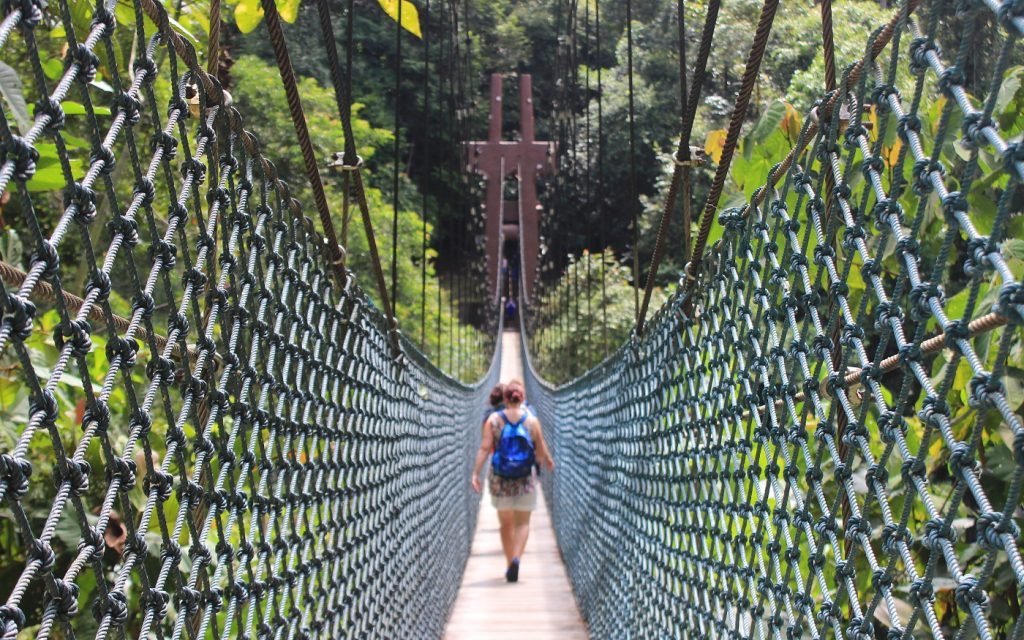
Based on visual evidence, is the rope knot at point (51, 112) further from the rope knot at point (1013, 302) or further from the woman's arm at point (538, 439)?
the woman's arm at point (538, 439)

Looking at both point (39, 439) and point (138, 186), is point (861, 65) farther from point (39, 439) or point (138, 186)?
point (39, 439)

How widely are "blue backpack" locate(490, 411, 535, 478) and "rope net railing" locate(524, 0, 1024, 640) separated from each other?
1.31m

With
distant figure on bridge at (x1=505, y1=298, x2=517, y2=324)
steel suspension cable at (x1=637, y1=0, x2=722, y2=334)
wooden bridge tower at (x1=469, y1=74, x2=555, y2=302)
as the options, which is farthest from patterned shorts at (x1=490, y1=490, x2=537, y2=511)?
distant figure on bridge at (x1=505, y1=298, x2=517, y2=324)

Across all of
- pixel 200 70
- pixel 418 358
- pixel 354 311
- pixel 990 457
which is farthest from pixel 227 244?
pixel 418 358

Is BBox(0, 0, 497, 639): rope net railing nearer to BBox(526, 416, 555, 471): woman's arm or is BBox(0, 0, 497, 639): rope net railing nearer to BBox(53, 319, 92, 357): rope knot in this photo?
BBox(53, 319, 92, 357): rope knot

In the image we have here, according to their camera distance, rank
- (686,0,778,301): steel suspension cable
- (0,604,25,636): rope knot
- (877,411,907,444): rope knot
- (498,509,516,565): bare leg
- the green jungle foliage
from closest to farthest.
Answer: (0,604,25,636): rope knot → (877,411,907,444): rope knot → (686,0,778,301): steel suspension cable → (498,509,516,565): bare leg → the green jungle foliage

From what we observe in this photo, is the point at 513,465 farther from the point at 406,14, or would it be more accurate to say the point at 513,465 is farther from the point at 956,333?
the point at 956,333

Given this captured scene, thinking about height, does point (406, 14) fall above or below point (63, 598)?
above

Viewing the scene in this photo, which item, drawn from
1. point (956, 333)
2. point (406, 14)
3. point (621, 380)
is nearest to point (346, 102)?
point (406, 14)

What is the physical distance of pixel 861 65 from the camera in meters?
0.99

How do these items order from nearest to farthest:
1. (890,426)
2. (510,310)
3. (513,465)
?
(890,426) → (513,465) → (510,310)

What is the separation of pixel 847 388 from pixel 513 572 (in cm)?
333

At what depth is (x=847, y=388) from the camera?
104cm

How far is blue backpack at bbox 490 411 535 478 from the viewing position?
164 inches
